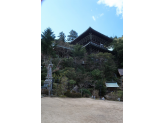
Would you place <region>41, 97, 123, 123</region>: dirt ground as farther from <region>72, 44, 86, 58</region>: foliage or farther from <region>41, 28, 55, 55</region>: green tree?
<region>72, 44, 86, 58</region>: foliage

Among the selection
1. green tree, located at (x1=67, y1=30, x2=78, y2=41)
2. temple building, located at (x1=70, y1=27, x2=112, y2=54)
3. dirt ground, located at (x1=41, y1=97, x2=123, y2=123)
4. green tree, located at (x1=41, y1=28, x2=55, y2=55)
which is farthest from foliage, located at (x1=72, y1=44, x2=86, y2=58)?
green tree, located at (x1=67, y1=30, x2=78, y2=41)

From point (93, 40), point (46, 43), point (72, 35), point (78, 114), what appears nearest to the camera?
point (78, 114)

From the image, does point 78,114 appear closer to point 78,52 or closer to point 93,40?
point 78,52

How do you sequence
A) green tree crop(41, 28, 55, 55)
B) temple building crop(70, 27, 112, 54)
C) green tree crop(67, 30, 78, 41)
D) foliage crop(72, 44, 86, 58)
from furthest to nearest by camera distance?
green tree crop(67, 30, 78, 41) < temple building crop(70, 27, 112, 54) < foliage crop(72, 44, 86, 58) < green tree crop(41, 28, 55, 55)

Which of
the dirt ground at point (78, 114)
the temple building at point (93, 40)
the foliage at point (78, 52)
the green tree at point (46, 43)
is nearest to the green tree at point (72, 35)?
the temple building at point (93, 40)

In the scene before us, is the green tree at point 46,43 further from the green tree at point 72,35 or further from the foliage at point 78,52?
the green tree at point 72,35

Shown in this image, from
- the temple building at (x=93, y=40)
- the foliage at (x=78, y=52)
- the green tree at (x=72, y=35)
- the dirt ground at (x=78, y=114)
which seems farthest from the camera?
the green tree at (x=72, y=35)

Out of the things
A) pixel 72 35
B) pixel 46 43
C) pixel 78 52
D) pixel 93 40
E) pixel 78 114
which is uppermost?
pixel 72 35

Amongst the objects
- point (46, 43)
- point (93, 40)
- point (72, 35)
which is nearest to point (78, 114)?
point (46, 43)
